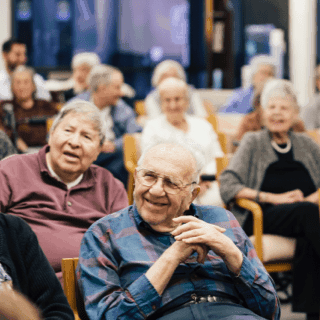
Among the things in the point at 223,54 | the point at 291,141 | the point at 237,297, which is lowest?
the point at 237,297

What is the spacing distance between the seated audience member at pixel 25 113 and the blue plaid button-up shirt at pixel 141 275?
2.78 m

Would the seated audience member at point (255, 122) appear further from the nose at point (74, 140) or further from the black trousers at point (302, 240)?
the nose at point (74, 140)

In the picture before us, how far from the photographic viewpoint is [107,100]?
4488mm

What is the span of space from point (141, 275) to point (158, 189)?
11.0 inches

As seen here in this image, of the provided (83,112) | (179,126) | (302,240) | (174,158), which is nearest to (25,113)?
(179,126)

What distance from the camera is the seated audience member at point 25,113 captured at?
4465 millimetres

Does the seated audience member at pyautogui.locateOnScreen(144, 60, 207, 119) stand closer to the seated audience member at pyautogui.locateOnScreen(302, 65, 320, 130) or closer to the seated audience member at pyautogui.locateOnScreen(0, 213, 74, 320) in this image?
the seated audience member at pyautogui.locateOnScreen(302, 65, 320, 130)

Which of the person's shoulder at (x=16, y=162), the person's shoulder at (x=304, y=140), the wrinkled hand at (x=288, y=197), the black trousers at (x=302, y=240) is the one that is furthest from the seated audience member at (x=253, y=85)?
the person's shoulder at (x=16, y=162)

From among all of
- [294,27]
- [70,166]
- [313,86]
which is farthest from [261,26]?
[70,166]

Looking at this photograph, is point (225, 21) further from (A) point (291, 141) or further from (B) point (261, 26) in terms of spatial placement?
(A) point (291, 141)

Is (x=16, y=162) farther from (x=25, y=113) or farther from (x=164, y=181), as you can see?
(x=25, y=113)

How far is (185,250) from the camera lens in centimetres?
166

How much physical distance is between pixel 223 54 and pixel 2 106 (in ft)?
14.4

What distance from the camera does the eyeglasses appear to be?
1.81 m
